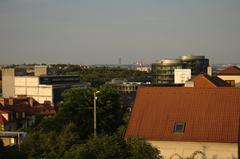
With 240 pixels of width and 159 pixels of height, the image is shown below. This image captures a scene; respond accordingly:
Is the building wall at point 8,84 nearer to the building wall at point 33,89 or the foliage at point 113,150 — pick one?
the building wall at point 33,89

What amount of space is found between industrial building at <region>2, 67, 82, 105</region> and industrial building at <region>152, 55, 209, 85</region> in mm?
30502

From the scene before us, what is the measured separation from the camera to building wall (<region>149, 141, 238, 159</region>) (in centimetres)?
2810

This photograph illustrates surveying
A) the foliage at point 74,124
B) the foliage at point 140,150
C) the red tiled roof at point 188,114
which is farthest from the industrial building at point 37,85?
the foliage at point 140,150

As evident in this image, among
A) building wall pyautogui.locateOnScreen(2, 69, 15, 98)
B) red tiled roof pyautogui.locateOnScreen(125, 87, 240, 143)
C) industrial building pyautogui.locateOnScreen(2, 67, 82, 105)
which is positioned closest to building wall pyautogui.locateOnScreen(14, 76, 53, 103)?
industrial building pyautogui.locateOnScreen(2, 67, 82, 105)

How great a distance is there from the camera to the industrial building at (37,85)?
12416 cm

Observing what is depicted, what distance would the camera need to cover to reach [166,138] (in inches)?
1147

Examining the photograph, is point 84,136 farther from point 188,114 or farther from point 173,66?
point 173,66

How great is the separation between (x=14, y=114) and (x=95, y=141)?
5341cm

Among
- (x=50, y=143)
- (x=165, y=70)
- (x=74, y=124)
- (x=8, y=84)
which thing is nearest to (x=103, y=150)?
(x=50, y=143)

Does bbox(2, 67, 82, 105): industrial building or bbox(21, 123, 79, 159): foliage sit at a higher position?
bbox(21, 123, 79, 159): foliage

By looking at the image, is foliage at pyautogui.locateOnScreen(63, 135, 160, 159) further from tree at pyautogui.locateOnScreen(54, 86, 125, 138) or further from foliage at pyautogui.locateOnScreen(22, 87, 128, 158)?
tree at pyautogui.locateOnScreen(54, 86, 125, 138)

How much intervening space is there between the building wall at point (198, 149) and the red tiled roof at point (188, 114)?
1.21 ft

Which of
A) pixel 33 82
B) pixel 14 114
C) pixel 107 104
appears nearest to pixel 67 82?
pixel 33 82

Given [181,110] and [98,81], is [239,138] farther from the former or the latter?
[98,81]
